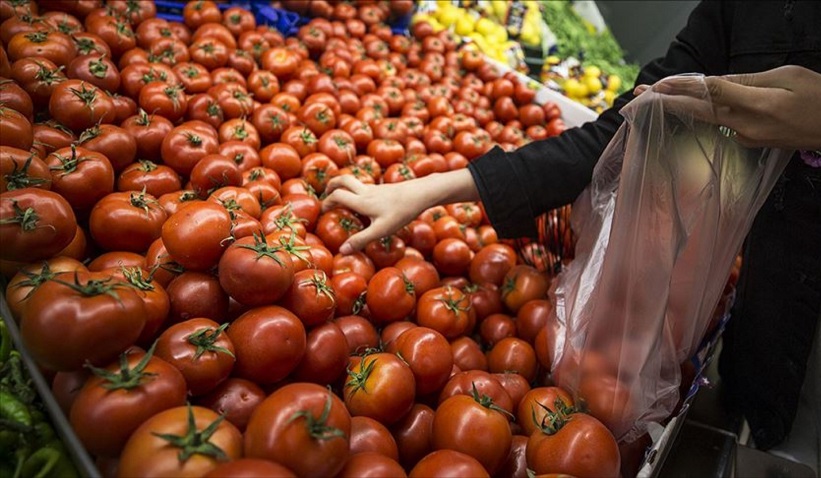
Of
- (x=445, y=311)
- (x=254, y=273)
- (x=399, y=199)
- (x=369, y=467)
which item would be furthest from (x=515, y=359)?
(x=254, y=273)

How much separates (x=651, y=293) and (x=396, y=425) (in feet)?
2.51

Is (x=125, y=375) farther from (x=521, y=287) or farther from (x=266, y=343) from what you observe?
(x=521, y=287)

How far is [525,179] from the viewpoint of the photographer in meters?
1.99

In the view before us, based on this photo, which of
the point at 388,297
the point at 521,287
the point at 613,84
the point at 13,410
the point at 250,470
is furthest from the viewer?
the point at 613,84

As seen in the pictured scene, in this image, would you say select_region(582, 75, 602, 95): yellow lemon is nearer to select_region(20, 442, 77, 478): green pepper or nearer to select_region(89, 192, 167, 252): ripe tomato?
select_region(89, 192, 167, 252): ripe tomato

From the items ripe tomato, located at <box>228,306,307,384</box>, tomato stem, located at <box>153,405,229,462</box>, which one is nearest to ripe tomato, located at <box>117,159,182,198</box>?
ripe tomato, located at <box>228,306,307,384</box>

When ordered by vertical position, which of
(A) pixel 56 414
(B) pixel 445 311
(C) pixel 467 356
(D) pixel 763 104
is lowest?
(C) pixel 467 356

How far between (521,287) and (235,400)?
1258mm

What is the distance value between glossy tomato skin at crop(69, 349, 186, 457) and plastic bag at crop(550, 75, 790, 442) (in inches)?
42.8

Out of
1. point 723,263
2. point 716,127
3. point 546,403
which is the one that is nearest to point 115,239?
point 546,403

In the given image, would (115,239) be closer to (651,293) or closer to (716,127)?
(651,293)

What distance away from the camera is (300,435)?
992mm

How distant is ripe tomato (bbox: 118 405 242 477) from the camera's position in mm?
913

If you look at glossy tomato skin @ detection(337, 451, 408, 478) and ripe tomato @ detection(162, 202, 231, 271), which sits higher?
ripe tomato @ detection(162, 202, 231, 271)
